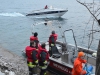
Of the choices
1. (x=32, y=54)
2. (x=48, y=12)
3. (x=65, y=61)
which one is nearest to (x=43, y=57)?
(x=32, y=54)

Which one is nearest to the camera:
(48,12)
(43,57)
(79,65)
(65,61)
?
(79,65)

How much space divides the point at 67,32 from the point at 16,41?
10.0 metres

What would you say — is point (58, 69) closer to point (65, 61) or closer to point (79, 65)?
point (65, 61)

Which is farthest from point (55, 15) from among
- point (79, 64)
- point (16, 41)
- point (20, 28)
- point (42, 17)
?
point (79, 64)

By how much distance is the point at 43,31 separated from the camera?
70.9 feet

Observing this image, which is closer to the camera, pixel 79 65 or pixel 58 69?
pixel 79 65

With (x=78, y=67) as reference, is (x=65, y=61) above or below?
below

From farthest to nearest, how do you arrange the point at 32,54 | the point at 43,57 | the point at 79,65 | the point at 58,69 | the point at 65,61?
the point at 58,69, the point at 65,61, the point at 43,57, the point at 32,54, the point at 79,65

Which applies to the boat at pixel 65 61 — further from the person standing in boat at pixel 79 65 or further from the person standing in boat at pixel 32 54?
the person standing in boat at pixel 79 65

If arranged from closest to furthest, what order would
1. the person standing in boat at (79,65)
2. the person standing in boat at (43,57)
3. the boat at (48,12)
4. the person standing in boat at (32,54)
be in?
the person standing in boat at (79,65), the person standing in boat at (32,54), the person standing in boat at (43,57), the boat at (48,12)

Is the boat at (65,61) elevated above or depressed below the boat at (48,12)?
below

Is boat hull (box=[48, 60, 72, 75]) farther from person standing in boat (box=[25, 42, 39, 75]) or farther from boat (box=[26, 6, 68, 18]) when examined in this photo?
boat (box=[26, 6, 68, 18])

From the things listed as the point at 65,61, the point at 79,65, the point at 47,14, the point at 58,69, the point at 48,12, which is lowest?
the point at 58,69

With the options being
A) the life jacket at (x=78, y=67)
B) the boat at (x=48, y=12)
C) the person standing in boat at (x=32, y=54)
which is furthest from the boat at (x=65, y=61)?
the boat at (x=48, y=12)
